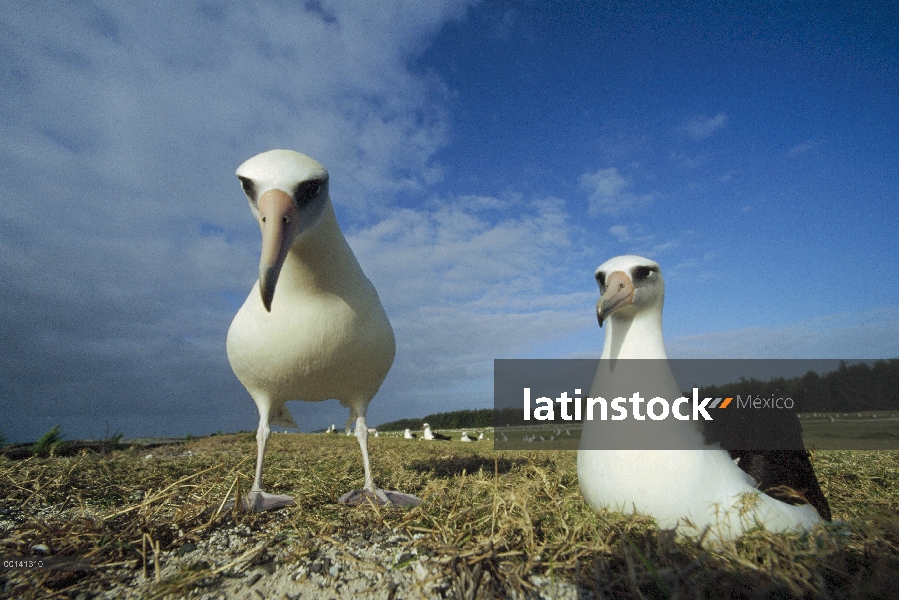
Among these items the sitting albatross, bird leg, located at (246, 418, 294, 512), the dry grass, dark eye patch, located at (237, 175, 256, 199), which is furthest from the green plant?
the sitting albatross

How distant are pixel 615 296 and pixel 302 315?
7.90ft

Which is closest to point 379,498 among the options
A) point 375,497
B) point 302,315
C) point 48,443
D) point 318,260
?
point 375,497

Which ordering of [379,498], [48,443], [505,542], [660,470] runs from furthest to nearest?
1. [48,443]
2. [379,498]
3. [660,470]
4. [505,542]

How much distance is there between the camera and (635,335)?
2984 mm

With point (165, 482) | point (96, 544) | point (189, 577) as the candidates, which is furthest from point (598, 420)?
point (165, 482)

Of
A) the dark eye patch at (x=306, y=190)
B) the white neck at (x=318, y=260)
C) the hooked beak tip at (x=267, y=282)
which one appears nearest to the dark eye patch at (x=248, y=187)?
the dark eye patch at (x=306, y=190)

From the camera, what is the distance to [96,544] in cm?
230

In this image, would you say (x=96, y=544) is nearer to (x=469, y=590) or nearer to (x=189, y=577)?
(x=189, y=577)

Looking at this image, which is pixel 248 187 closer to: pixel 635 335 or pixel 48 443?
pixel 635 335

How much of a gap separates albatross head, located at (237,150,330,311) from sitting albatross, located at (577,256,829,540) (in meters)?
2.19

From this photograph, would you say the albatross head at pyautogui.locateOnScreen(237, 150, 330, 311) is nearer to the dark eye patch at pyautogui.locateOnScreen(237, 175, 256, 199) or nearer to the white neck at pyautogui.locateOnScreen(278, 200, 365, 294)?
the dark eye patch at pyautogui.locateOnScreen(237, 175, 256, 199)

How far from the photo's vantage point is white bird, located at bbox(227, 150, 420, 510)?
10.2ft

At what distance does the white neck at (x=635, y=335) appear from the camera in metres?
2.93

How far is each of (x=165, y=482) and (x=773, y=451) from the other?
4.82 m
